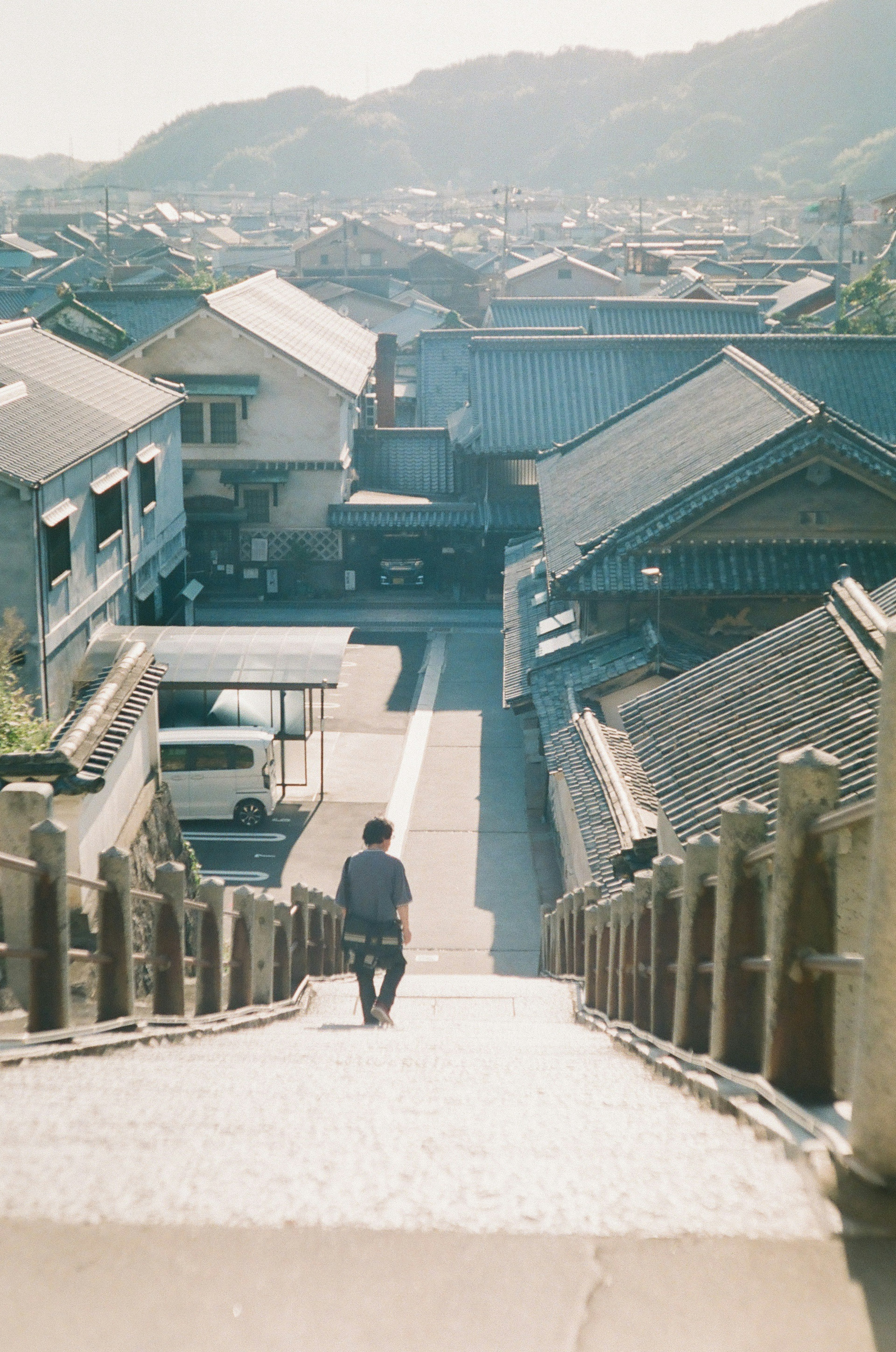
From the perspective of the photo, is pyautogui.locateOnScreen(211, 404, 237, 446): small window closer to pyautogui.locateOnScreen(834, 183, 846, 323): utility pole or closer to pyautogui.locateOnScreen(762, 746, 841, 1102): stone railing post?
pyautogui.locateOnScreen(834, 183, 846, 323): utility pole

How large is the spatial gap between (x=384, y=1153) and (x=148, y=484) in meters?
28.1

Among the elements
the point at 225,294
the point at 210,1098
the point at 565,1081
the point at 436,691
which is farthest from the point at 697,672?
the point at 225,294

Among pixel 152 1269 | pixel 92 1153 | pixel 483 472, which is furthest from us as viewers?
pixel 483 472

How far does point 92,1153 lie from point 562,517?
25.7 meters

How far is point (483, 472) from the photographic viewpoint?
41.8 meters

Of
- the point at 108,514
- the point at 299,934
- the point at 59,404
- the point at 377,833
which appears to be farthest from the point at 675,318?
the point at 377,833

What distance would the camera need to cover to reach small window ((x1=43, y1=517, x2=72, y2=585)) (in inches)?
907

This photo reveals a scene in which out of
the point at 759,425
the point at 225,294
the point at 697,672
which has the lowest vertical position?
the point at 697,672

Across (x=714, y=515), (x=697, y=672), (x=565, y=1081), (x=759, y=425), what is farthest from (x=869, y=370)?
(x=565, y=1081)

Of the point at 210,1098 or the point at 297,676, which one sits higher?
the point at 297,676

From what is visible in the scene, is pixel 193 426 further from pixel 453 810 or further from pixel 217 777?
pixel 453 810

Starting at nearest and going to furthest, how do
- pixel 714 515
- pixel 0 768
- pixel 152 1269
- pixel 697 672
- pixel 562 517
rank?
pixel 152 1269 < pixel 0 768 < pixel 697 672 < pixel 714 515 < pixel 562 517

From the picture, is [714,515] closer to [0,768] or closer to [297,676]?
[297,676]

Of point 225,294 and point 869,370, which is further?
point 225,294
